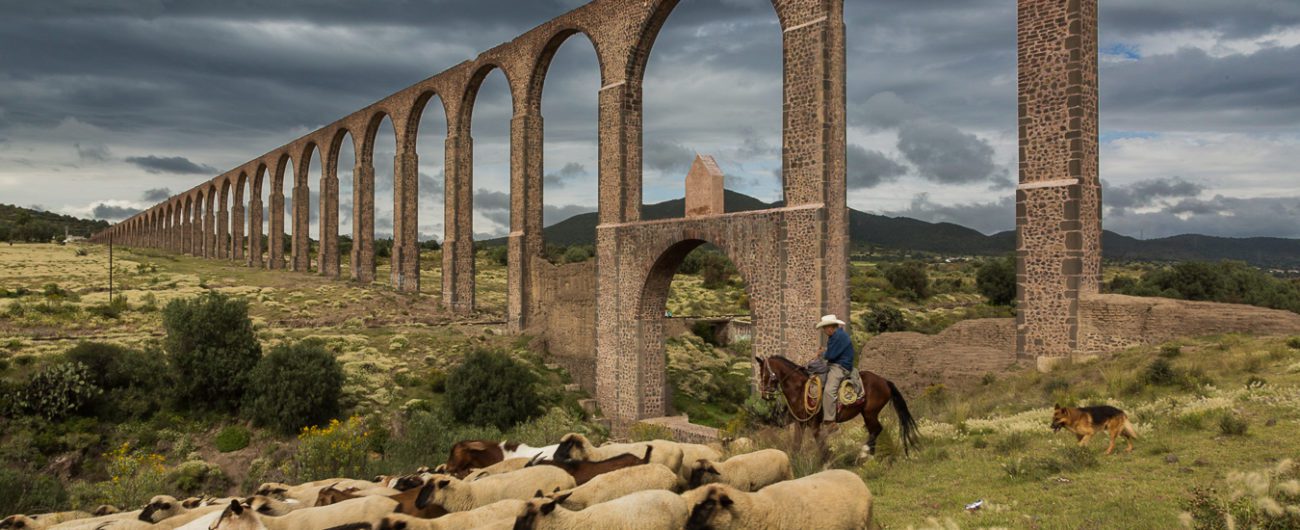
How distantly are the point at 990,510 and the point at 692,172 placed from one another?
1579cm

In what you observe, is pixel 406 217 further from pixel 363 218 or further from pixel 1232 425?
pixel 1232 425

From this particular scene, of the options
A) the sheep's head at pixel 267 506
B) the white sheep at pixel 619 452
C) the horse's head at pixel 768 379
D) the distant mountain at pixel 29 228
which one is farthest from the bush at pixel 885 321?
the distant mountain at pixel 29 228

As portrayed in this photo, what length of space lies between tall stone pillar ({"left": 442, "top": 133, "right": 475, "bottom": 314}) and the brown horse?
30.1 meters

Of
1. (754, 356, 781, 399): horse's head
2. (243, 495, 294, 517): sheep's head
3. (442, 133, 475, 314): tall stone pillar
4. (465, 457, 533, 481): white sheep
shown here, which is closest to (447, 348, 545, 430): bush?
(754, 356, 781, 399): horse's head

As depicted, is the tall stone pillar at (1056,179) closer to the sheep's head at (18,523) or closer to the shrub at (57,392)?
the sheep's head at (18,523)

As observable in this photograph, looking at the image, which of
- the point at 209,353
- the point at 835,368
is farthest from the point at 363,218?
the point at 835,368

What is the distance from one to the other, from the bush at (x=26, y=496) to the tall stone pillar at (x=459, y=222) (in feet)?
76.3

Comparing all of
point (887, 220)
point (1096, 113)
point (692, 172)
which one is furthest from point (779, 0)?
point (887, 220)

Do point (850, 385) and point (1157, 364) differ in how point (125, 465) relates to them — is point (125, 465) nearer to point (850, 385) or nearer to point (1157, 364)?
point (850, 385)

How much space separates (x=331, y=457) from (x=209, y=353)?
871 centimetres

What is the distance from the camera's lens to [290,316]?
38.8 meters

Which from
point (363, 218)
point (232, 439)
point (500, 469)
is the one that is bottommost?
point (232, 439)

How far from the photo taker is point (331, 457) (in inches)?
746

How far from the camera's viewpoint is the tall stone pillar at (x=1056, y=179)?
15.5m
